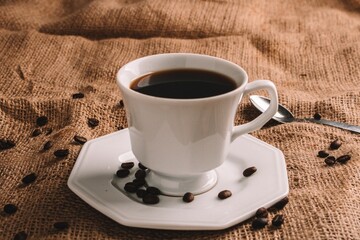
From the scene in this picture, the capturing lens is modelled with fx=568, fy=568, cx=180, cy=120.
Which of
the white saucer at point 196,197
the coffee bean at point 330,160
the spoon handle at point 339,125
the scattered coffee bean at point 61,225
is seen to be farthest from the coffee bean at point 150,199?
the spoon handle at point 339,125

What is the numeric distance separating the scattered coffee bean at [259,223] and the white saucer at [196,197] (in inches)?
0.8

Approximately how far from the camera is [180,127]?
0.76 m

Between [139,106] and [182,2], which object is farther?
[182,2]

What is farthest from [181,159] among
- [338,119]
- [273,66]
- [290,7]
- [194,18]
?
[290,7]

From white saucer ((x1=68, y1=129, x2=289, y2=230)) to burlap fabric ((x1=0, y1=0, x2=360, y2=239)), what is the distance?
0.03m

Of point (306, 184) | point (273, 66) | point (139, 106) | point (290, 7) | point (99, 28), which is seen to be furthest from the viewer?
point (290, 7)

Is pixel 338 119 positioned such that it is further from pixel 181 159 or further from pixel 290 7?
pixel 290 7

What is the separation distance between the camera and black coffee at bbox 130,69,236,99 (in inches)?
31.5

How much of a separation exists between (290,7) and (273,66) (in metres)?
0.42

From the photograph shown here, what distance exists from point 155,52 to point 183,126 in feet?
2.33

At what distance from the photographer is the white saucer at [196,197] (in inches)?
29.6

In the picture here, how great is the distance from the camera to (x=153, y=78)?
86 cm

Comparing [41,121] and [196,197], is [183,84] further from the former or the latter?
[41,121]

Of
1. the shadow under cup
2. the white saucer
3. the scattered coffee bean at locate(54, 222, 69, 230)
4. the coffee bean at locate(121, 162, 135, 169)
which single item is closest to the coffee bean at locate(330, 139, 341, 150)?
the white saucer
